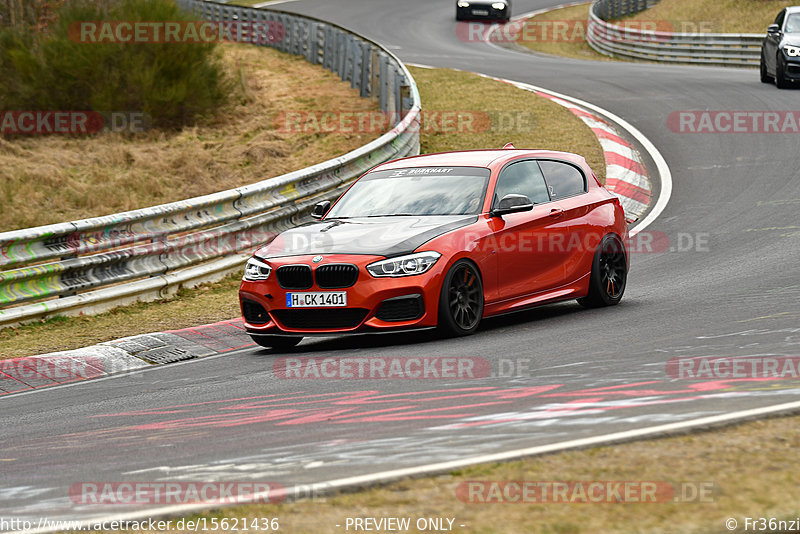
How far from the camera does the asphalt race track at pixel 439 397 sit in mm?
5531

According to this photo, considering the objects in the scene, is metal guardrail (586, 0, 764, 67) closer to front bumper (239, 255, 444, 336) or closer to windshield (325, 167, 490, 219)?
windshield (325, 167, 490, 219)

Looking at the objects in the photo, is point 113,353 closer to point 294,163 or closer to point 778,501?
point 778,501

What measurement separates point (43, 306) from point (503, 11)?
131 ft

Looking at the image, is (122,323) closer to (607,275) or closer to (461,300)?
(461,300)

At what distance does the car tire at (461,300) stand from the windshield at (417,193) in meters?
0.73

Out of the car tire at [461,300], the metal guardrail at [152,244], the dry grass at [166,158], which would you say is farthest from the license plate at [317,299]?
the dry grass at [166,158]

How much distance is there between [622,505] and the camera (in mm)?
4316

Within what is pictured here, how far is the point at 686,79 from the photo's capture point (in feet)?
89.7

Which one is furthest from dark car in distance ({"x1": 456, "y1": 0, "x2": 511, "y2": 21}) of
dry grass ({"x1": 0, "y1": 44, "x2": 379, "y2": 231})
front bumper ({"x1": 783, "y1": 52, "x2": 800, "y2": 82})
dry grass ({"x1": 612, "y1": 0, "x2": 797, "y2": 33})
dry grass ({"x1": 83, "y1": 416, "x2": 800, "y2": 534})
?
dry grass ({"x1": 83, "y1": 416, "x2": 800, "y2": 534})

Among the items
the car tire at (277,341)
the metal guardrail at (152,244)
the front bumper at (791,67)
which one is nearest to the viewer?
the car tire at (277,341)

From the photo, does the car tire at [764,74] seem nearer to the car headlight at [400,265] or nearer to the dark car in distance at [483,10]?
the car headlight at [400,265]

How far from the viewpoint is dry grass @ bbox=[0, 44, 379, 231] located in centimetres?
1698

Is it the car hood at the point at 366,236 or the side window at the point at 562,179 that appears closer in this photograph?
the car hood at the point at 366,236

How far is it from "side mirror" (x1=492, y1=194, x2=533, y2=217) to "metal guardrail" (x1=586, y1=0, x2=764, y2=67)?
24.6 m
